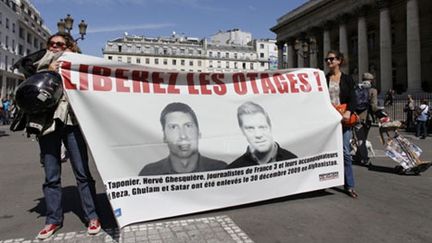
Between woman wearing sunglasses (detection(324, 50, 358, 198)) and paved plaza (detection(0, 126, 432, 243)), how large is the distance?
30 centimetres

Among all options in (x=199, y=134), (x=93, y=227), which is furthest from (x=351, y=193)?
(x=93, y=227)

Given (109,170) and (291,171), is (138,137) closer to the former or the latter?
(109,170)

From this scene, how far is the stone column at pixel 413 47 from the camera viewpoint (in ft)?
94.5

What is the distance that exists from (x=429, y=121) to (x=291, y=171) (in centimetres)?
1602

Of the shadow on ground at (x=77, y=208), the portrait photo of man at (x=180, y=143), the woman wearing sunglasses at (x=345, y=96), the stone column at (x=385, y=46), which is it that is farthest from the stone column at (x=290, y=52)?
the portrait photo of man at (x=180, y=143)

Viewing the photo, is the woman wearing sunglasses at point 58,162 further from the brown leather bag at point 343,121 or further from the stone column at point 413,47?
the stone column at point 413,47

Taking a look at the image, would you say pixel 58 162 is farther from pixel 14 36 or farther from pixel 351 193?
pixel 14 36

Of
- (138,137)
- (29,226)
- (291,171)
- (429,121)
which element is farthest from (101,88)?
(429,121)

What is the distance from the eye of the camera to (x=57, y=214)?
3896mm

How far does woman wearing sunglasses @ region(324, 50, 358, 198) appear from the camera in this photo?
209 inches

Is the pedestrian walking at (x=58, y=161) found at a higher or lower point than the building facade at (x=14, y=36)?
lower

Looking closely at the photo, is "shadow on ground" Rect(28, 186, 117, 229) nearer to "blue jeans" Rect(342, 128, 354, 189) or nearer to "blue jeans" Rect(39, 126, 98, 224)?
"blue jeans" Rect(39, 126, 98, 224)

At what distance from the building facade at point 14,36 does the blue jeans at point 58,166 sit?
47.3 metres

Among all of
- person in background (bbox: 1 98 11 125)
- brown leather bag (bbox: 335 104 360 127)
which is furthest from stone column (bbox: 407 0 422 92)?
person in background (bbox: 1 98 11 125)
